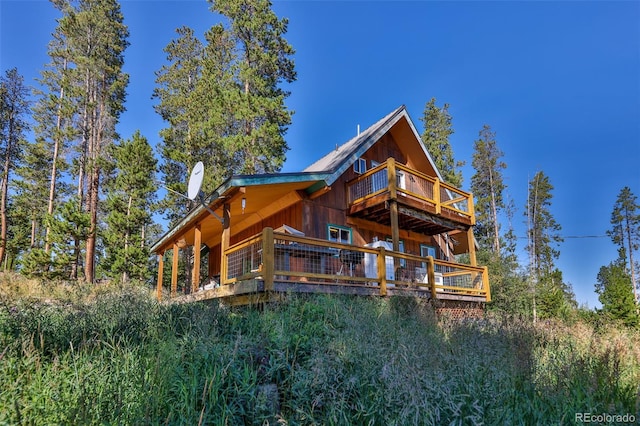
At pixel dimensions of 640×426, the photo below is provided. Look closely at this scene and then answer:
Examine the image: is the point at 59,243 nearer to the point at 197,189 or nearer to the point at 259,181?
the point at 197,189

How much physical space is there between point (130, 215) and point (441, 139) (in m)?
22.4

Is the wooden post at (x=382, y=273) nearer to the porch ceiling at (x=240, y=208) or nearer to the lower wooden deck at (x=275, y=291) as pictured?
the lower wooden deck at (x=275, y=291)

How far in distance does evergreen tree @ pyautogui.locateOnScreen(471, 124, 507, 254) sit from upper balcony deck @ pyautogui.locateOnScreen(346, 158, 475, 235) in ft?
59.2

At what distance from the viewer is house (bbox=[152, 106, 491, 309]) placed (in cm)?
746

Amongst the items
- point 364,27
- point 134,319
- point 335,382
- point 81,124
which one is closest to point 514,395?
point 335,382

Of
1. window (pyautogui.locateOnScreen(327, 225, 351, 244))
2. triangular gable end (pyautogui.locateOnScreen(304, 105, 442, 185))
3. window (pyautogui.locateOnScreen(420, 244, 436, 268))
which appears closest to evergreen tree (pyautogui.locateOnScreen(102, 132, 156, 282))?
triangular gable end (pyautogui.locateOnScreen(304, 105, 442, 185))

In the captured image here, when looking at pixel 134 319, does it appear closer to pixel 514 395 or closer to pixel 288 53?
pixel 514 395

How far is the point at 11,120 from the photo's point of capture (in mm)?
23656

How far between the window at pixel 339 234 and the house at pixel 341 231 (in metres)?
0.04

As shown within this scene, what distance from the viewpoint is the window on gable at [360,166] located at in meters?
12.5

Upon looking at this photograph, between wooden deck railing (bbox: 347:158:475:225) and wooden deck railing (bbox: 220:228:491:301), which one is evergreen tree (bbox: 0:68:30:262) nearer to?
wooden deck railing (bbox: 220:228:491:301)

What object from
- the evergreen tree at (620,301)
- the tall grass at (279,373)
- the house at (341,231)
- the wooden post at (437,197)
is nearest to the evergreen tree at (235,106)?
the house at (341,231)

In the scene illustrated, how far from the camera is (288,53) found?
782 inches

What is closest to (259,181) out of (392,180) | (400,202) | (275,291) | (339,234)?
(275,291)
